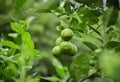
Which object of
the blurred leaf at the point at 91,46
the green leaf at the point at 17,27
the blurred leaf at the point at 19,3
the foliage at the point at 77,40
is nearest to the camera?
the foliage at the point at 77,40

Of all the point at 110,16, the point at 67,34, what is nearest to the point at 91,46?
the point at 110,16

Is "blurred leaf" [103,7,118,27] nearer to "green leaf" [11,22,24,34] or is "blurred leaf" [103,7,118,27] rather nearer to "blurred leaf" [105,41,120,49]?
"blurred leaf" [105,41,120,49]

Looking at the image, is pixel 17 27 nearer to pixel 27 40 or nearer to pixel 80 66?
pixel 27 40

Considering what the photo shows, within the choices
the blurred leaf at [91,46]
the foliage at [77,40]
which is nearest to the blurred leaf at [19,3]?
the foliage at [77,40]

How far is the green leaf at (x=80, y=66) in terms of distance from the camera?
24.1 inches

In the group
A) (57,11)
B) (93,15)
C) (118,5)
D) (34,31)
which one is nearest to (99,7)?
(93,15)

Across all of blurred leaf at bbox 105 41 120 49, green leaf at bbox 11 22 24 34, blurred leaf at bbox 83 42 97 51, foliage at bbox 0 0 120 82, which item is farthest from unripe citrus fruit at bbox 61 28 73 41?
blurred leaf at bbox 105 41 120 49

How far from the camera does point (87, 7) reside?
3.03ft

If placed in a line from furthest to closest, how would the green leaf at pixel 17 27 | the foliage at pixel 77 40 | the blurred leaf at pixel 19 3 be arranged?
the green leaf at pixel 17 27 → the blurred leaf at pixel 19 3 → the foliage at pixel 77 40

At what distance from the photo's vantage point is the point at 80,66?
24.4 inches

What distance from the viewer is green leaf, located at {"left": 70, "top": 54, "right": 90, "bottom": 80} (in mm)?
611

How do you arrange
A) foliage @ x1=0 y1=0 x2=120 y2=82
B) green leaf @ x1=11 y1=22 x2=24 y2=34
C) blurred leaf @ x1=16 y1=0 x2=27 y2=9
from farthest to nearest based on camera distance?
1. green leaf @ x1=11 y1=22 x2=24 y2=34
2. blurred leaf @ x1=16 y1=0 x2=27 y2=9
3. foliage @ x1=0 y1=0 x2=120 y2=82

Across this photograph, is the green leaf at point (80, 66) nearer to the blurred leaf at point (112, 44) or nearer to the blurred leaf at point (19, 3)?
the blurred leaf at point (112, 44)

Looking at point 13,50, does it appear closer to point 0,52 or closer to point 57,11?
point 0,52
